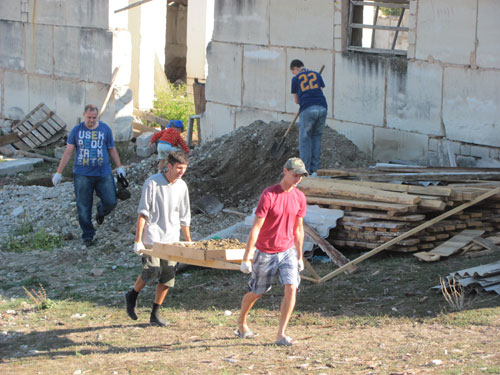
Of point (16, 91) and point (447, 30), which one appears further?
point (16, 91)

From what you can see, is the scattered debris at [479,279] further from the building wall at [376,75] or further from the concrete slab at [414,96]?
the concrete slab at [414,96]

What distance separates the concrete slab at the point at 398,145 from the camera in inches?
466

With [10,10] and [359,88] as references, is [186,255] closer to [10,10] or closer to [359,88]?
[359,88]

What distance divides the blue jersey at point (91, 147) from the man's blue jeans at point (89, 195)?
0.12m

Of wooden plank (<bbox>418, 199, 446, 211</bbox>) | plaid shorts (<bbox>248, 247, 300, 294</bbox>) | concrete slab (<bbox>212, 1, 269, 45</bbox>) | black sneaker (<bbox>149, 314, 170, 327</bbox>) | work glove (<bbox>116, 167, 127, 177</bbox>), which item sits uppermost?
concrete slab (<bbox>212, 1, 269, 45</bbox>)

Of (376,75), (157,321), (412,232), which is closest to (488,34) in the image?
(376,75)

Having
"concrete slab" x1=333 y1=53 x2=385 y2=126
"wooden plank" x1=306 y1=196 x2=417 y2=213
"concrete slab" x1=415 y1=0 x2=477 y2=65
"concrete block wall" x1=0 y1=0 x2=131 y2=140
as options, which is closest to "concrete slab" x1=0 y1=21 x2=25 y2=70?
"concrete block wall" x1=0 y1=0 x2=131 y2=140

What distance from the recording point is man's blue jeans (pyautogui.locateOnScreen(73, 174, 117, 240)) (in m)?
10.1

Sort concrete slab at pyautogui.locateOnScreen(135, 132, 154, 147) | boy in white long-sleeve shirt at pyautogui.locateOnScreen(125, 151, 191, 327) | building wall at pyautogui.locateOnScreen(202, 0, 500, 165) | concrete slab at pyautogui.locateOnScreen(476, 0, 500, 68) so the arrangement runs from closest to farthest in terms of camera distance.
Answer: boy in white long-sleeve shirt at pyautogui.locateOnScreen(125, 151, 191, 327)
concrete slab at pyautogui.locateOnScreen(476, 0, 500, 68)
building wall at pyautogui.locateOnScreen(202, 0, 500, 165)
concrete slab at pyautogui.locateOnScreen(135, 132, 154, 147)

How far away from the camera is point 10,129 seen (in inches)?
733

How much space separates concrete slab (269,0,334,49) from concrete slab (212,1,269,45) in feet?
0.66

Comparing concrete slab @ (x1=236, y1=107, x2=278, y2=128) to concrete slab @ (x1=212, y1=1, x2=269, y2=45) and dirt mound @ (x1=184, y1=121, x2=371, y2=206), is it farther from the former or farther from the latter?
dirt mound @ (x1=184, y1=121, x2=371, y2=206)

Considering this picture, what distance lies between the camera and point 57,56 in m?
17.6

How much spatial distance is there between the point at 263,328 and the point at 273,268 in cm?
95
